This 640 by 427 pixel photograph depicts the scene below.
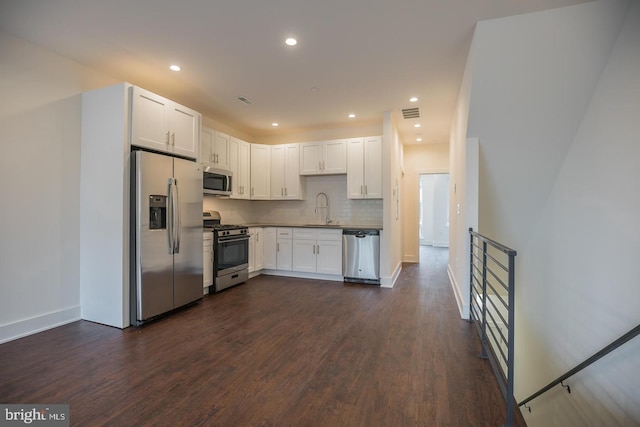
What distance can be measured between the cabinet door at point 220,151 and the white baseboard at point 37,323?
2.63 metres

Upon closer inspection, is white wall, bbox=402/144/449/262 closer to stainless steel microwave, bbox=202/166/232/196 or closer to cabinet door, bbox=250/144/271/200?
cabinet door, bbox=250/144/271/200

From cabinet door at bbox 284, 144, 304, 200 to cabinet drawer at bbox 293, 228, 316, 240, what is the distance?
781 mm

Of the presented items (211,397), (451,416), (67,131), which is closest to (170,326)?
(211,397)

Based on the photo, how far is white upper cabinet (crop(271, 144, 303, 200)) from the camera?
5664mm

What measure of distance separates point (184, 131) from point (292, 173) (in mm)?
2326

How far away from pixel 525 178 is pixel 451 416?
2906mm

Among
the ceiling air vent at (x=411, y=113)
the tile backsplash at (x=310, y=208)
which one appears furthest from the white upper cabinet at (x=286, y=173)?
the ceiling air vent at (x=411, y=113)

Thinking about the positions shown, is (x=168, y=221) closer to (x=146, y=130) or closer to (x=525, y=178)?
(x=146, y=130)

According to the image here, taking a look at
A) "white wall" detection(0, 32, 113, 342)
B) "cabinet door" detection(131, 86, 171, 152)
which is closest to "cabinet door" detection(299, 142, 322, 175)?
"cabinet door" detection(131, 86, 171, 152)

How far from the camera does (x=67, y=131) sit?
126 inches

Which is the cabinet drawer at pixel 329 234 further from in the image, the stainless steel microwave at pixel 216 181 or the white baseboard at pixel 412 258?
the white baseboard at pixel 412 258

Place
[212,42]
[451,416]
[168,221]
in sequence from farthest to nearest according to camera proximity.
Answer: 1. [168,221]
2. [212,42]
3. [451,416]

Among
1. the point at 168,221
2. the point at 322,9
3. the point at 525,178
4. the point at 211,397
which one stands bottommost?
the point at 211,397

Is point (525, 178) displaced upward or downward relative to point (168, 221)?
upward
